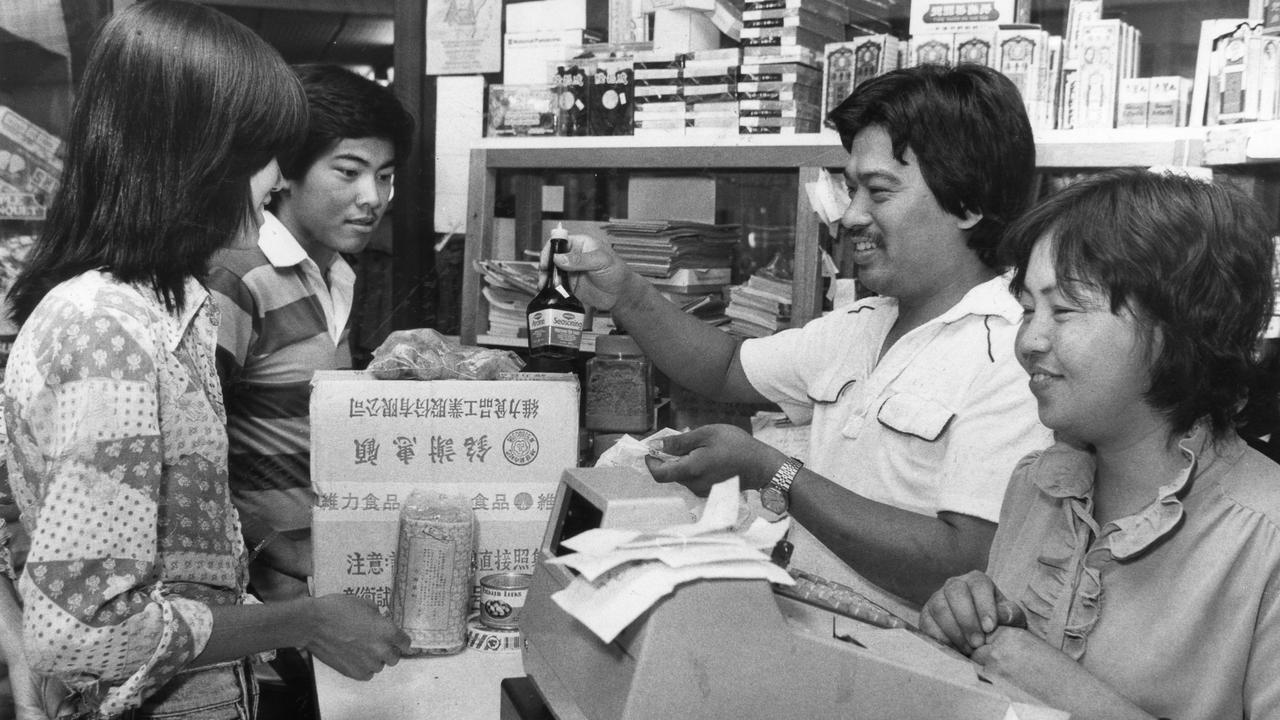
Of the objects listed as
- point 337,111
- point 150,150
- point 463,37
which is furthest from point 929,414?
point 463,37

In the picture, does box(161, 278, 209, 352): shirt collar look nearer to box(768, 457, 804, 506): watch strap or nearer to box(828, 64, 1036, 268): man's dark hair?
box(768, 457, 804, 506): watch strap

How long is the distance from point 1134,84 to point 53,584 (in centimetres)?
→ 250

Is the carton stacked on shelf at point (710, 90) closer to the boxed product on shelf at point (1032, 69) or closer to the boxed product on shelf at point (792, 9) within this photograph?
the boxed product on shelf at point (792, 9)

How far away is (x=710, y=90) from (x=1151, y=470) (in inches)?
81.1

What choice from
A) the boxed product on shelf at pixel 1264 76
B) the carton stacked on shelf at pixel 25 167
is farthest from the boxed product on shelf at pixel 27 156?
the boxed product on shelf at pixel 1264 76

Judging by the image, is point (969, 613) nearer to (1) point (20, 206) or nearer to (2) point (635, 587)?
(2) point (635, 587)

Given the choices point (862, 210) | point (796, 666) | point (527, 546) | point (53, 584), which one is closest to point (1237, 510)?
point (796, 666)

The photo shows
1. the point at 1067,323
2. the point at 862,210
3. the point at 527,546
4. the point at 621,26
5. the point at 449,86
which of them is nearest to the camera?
the point at 1067,323

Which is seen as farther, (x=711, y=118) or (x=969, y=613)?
(x=711, y=118)

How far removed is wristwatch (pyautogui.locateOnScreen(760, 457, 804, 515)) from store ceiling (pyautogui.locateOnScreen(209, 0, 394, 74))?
288 centimetres

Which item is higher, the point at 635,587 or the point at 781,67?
the point at 781,67

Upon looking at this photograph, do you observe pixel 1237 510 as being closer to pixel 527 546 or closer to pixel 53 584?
pixel 527 546

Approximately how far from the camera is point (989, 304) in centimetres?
203

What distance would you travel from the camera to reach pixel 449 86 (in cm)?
403
